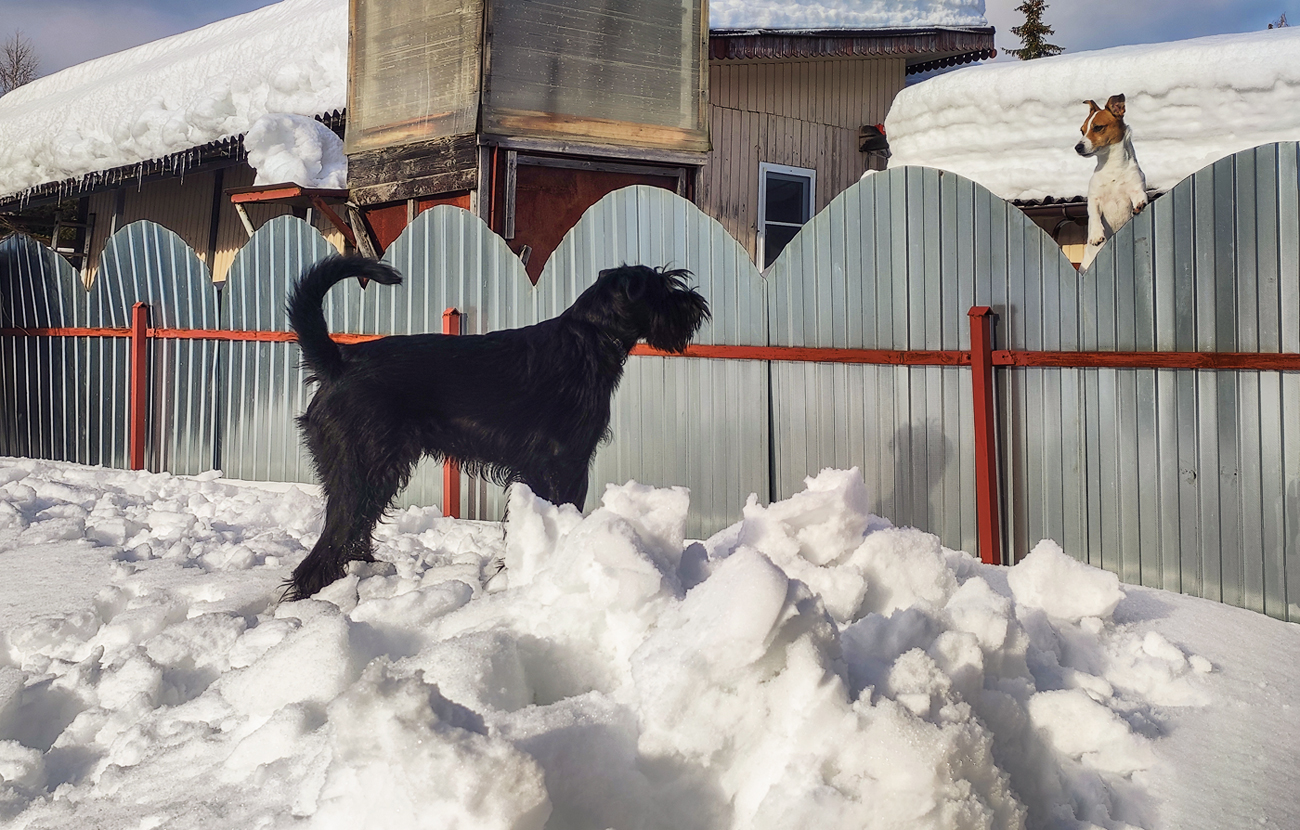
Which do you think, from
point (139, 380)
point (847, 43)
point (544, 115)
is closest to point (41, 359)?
point (139, 380)

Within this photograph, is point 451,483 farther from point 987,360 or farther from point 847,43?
point 847,43

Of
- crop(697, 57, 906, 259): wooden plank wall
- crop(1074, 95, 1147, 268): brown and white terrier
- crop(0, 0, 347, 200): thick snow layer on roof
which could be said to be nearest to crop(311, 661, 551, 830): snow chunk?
crop(1074, 95, 1147, 268): brown and white terrier

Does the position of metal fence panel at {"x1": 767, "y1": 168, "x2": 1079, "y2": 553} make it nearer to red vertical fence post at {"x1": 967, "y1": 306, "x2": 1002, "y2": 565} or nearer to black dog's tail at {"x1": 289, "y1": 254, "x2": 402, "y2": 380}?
red vertical fence post at {"x1": 967, "y1": 306, "x2": 1002, "y2": 565}

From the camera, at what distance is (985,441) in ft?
15.0

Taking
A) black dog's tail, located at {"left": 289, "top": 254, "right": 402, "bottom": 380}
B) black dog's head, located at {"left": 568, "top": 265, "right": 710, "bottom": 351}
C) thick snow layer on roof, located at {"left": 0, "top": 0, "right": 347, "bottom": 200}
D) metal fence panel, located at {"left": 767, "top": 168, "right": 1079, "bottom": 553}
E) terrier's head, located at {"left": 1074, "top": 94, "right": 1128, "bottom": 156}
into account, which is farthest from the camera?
thick snow layer on roof, located at {"left": 0, "top": 0, "right": 347, "bottom": 200}

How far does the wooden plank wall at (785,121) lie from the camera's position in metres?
11.2

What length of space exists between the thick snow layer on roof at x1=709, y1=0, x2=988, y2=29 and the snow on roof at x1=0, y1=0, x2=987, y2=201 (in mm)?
17

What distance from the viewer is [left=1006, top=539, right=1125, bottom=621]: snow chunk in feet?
10.4

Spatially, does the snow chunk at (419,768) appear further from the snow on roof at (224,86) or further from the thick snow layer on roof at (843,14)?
the snow on roof at (224,86)

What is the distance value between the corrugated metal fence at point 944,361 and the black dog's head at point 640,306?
3.75 feet

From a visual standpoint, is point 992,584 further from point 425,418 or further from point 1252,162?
point 425,418

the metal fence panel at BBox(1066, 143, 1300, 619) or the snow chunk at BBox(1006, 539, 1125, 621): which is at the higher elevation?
the metal fence panel at BBox(1066, 143, 1300, 619)

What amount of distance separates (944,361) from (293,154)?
830 centimetres

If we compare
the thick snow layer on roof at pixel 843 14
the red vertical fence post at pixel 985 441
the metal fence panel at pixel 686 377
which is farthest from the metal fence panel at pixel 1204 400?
the thick snow layer on roof at pixel 843 14
